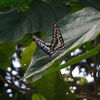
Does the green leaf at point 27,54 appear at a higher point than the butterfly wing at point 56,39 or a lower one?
lower

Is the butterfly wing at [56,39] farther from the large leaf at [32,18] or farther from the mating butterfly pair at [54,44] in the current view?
the large leaf at [32,18]

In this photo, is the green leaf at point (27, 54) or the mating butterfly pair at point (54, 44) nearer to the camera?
the mating butterfly pair at point (54, 44)

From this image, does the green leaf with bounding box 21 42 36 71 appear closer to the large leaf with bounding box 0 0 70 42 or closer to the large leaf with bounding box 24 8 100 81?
the large leaf with bounding box 0 0 70 42

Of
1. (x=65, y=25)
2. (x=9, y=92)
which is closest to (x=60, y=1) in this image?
(x=65, y=25)

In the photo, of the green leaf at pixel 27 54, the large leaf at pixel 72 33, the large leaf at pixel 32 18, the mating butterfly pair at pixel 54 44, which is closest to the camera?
the large leaf at pixel 72 33

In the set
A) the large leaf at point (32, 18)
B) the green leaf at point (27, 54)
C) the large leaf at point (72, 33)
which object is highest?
the large leaf at point (72, 33)

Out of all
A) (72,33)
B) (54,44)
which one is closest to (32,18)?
(54,44)

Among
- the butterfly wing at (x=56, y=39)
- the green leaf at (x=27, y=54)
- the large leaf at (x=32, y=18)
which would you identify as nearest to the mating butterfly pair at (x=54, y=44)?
the butterfly wing at (x=56, y=39)
